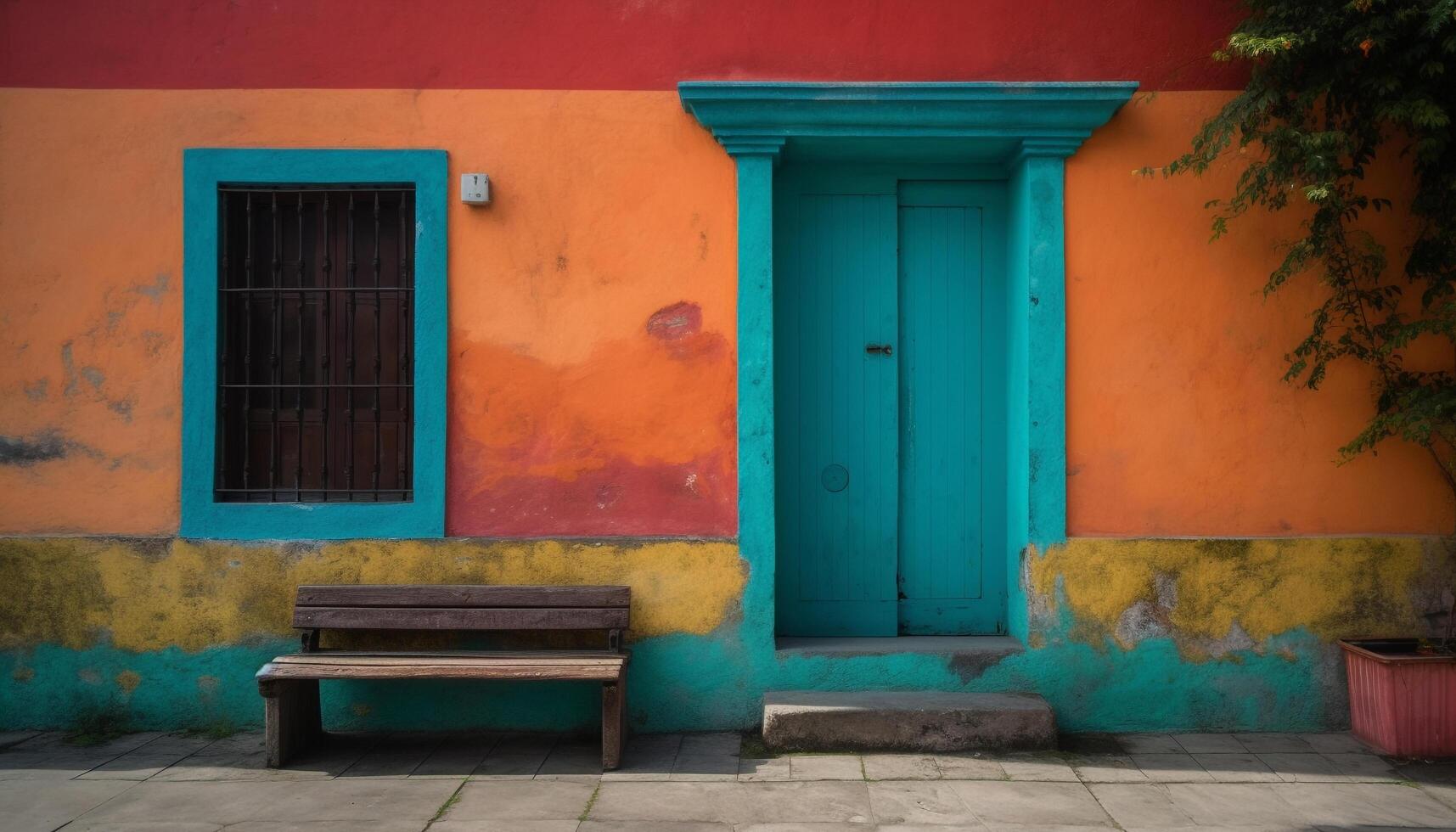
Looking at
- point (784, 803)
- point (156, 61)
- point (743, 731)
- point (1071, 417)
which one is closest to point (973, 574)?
point (1071, 417)

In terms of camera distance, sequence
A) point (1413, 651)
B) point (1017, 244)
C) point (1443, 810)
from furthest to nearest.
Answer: point (1017, 244), point (1413, 651), point (1443, 810)

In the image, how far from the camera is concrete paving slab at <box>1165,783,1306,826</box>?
393cm

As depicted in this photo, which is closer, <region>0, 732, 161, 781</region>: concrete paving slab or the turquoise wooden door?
<region>0, 732, 161, 781</region>: concrete paving slab

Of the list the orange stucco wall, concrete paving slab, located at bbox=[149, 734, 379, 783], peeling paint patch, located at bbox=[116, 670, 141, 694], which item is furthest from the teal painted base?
the orange stucco wall

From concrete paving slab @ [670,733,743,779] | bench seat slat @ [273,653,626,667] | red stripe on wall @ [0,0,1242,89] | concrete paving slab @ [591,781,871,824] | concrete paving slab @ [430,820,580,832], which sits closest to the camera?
concrete paving slab @ [430,820,580,832]

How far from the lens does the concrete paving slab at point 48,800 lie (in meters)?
3.91

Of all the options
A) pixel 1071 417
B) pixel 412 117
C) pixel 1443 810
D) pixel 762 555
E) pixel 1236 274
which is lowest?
pixel 1443 810

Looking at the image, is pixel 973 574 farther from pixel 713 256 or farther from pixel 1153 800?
pixel 713 256

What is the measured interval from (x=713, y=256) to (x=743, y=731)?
7.16 ft

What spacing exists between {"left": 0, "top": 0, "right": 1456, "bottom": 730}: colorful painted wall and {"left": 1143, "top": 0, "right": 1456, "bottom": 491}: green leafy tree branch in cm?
17

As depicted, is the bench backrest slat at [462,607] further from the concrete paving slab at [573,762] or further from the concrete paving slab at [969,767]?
the concrete paving slab at [969,767]

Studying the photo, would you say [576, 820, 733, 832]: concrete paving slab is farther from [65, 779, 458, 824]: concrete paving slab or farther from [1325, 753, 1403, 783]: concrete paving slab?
[1325, 753, 1403, 783]: concrete paving slab

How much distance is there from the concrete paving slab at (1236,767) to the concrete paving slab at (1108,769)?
11.8 inches

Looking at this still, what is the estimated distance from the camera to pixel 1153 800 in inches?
163
